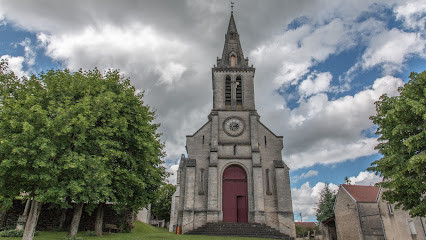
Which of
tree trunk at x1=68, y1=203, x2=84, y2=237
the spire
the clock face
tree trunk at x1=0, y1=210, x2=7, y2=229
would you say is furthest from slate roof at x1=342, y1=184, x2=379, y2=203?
tree trunk at x1=0, y1=210, x2=7, y2=229

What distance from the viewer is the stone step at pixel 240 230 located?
1997 centimetres

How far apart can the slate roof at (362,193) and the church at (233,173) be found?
34.4 feet

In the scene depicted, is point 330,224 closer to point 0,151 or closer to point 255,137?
point 255,137

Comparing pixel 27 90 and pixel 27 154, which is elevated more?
pixel 27 90

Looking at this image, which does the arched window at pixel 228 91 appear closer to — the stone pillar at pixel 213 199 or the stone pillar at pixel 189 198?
the stone pillar at pixel 189 198

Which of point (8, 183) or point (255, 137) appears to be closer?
point (8, 183)

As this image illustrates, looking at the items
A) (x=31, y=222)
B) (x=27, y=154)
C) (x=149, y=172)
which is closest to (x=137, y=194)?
(x=149, y=172)

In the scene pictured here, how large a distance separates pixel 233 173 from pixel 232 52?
1527 centimetres

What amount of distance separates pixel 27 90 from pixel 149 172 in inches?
337

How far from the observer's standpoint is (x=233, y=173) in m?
25.0

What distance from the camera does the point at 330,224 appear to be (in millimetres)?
36219

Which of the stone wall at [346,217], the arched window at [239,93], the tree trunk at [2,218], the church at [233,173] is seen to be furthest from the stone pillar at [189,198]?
the stone wall at [346,217]

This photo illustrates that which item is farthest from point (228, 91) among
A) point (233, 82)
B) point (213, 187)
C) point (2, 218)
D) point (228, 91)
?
point (2, 218)

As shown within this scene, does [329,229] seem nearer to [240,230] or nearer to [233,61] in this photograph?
[240,230]
